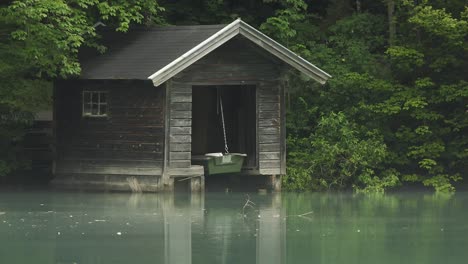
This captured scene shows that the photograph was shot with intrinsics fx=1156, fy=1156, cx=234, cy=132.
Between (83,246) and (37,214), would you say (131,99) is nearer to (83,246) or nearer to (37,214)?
(37,214)

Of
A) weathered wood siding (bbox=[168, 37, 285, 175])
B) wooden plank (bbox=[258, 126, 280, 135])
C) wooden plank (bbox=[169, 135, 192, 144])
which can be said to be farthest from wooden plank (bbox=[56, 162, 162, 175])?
wooden plank (bbox=[258, 126, 280, 135])

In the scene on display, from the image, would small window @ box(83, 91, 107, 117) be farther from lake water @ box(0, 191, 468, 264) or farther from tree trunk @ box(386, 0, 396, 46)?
tree trunk @ box(386, 0, 396, 46)

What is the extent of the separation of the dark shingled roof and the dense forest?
14.6 inches

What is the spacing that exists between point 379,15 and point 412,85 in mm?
3624

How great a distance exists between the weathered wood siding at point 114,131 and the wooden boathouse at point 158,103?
22 millimetres

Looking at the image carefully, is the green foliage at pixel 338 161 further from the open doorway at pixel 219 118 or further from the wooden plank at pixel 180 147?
the wooden plank at pixel 180 147

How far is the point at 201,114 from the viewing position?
28594 millimetres

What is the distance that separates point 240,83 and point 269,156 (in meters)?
1.79

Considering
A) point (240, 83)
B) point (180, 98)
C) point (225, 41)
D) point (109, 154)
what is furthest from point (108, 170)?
point (225, 41)

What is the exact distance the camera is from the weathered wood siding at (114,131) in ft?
81.4

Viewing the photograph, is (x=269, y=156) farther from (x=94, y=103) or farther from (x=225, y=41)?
(x=94, y=103)

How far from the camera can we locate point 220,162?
25781 millimetres

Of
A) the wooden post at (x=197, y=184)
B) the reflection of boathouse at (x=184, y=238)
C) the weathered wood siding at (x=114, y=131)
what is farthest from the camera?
the wooden post at (x=197, y=184)

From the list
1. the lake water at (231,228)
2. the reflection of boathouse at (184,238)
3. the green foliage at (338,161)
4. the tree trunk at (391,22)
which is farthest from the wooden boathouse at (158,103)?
the tree trunk at (391,22)
